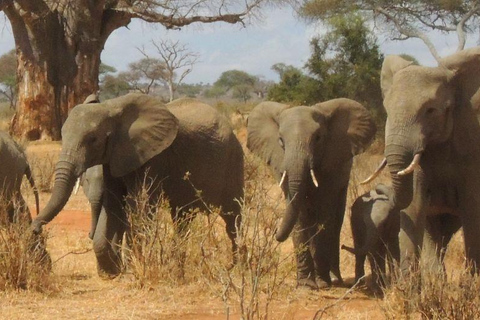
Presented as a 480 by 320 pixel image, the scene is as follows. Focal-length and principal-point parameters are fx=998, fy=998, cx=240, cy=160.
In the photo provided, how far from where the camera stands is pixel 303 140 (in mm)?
7270

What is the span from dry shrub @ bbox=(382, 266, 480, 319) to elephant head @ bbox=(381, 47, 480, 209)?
0.62 meters

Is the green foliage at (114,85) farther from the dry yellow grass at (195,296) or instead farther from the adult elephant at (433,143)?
the adult elephant at (433,143)

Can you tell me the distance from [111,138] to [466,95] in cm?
295

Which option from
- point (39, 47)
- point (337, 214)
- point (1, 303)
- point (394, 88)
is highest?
point (39, 47)

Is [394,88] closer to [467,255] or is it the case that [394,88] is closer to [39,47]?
[467,255]

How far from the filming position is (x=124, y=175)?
798 centimetres

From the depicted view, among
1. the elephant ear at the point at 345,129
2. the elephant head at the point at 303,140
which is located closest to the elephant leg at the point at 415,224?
the elephant head at the point at 303,140

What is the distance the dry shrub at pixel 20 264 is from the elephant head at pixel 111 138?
10.8 inches

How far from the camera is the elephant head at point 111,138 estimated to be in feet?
23.9

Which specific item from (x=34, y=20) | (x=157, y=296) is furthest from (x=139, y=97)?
(x=34, y=20)

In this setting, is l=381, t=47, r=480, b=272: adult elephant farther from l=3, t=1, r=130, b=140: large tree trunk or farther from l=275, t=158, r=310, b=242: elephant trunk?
l=3, t=1, r=130, b=140: large tree trunk

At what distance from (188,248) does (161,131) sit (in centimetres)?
119

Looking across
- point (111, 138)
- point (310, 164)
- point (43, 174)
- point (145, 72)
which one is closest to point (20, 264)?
point (111, 138)

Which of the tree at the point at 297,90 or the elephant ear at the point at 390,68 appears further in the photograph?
the tree at the point at 297,90
